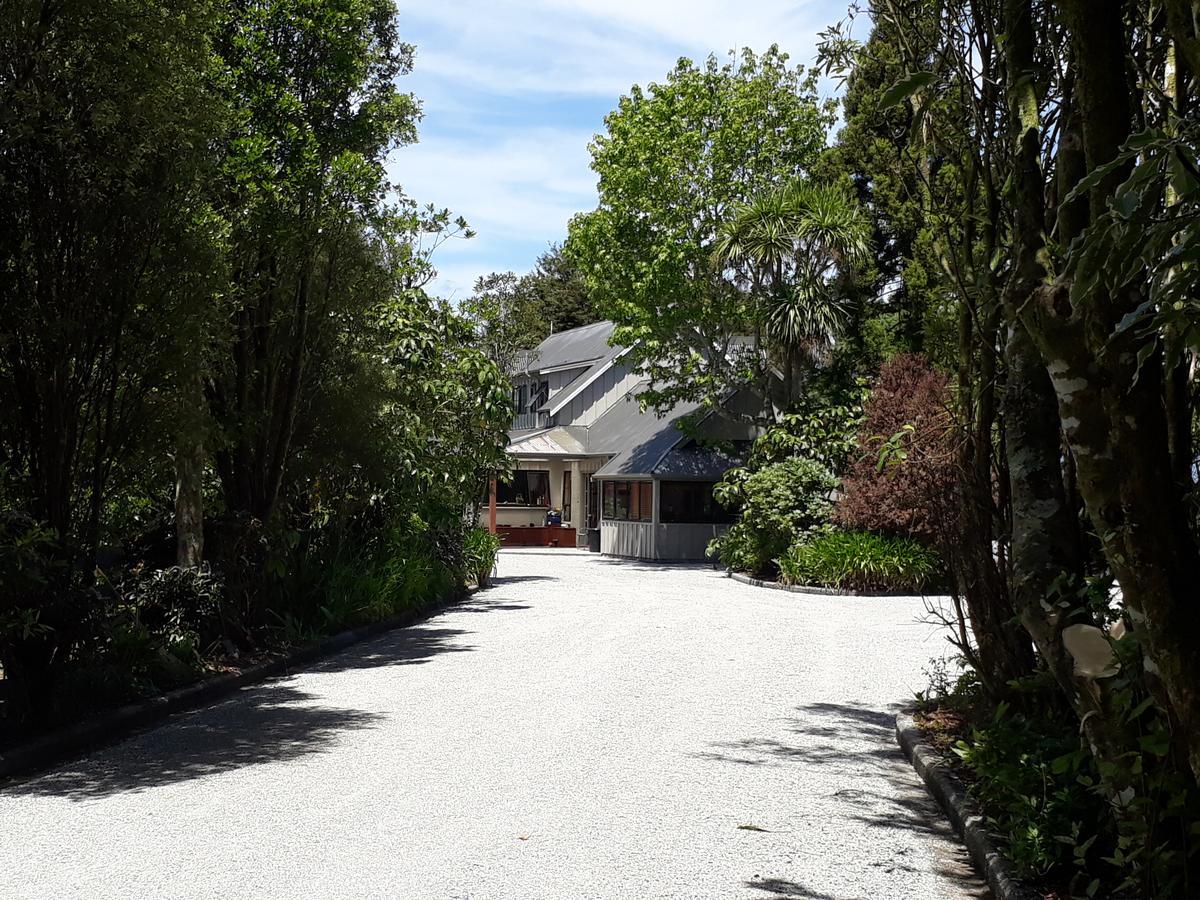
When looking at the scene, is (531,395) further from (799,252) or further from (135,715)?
(135,715)

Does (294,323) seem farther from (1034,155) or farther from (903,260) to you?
(903,260)

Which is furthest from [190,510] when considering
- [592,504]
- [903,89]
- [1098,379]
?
[592,504]

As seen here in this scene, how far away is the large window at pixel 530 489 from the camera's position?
49.6 m

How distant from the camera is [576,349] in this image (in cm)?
5094

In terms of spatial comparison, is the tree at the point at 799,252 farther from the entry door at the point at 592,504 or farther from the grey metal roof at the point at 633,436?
the entry door at the point at 592,504

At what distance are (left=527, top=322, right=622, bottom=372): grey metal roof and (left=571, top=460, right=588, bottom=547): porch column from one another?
4.42 m

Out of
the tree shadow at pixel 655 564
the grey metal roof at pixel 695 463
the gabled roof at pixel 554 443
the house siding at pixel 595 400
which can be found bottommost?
the tree shadow at pixel 655 564

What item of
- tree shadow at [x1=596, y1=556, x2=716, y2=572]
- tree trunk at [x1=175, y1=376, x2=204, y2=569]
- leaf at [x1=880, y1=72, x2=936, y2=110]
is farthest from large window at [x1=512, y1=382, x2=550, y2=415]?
leaf at [x1=880, y1=72, x2=936, y2=110]

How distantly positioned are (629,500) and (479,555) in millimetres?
15028

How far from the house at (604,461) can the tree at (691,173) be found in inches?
156

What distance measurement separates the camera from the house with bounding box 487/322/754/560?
37.2m

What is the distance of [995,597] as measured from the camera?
8016 millimetres

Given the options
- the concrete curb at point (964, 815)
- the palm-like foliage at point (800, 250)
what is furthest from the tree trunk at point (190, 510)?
the palm-like foliage at point (800, 250)

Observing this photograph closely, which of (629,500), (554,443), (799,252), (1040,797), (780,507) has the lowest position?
(1040,797)
